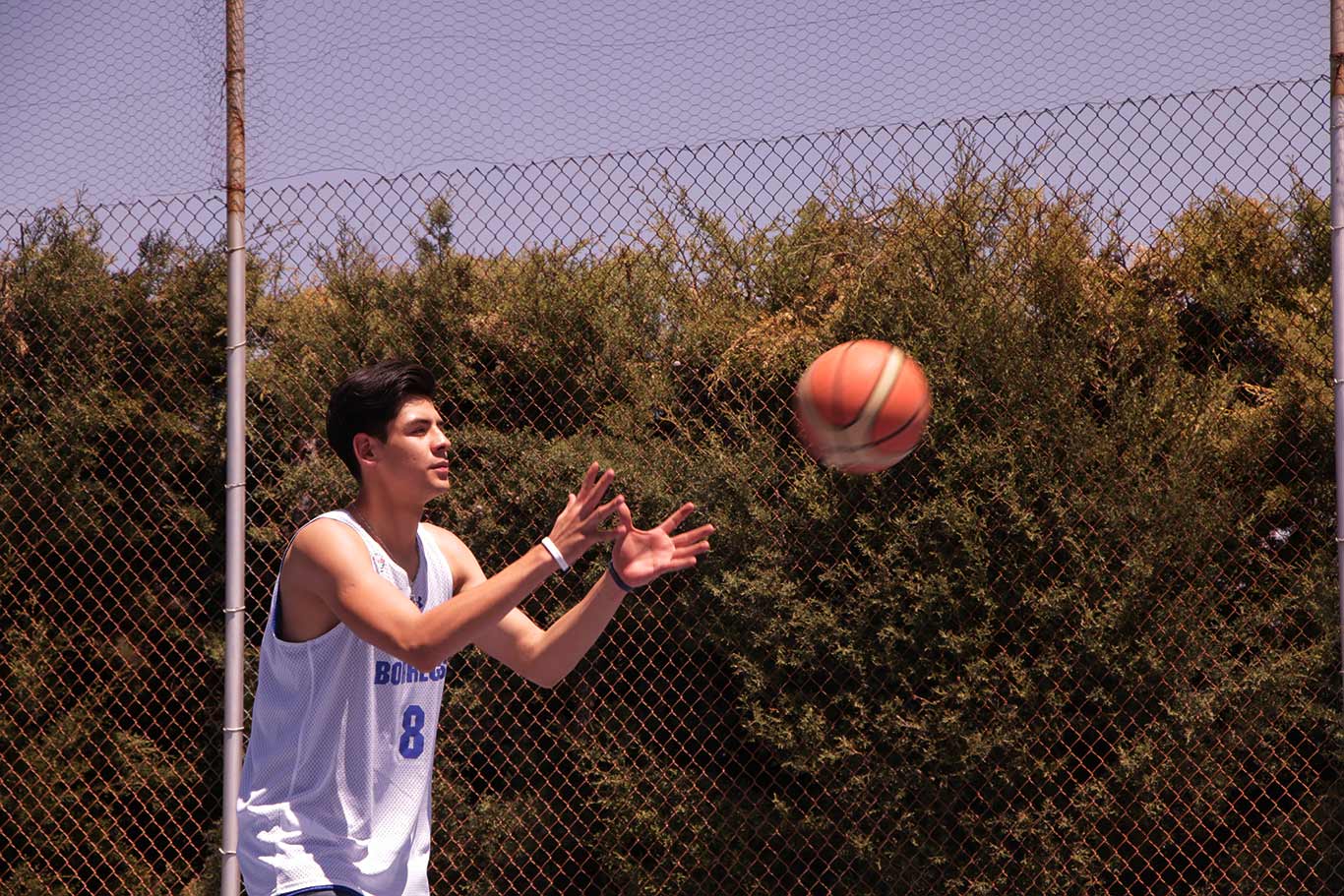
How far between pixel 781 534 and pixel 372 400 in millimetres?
2095

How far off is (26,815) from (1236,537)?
14.0 feet

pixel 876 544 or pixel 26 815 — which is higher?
pixel 876 544

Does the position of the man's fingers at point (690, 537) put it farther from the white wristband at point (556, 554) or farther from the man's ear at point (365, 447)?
the man's ear at point (365, 447)

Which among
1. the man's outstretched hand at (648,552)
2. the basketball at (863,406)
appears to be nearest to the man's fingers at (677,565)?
the man's outstretched hand at (648,552)

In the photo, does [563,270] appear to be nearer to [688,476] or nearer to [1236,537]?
[688,476]

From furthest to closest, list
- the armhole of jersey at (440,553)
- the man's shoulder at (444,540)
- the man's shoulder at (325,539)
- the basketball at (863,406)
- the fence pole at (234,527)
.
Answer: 1. the fence pole at (234,527)
2. the basketball at (863,406)
3. the man's shoulder at (444,540)
4. the armhole of jersey at (440,553)
5. the man's shoulder at (325,539)

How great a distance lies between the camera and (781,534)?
14.8ft

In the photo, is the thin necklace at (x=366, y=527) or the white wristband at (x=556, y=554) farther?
the thin necklace at (x=366, y=527)

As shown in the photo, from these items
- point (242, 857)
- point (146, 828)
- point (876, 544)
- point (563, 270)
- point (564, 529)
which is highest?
point (563, 270)

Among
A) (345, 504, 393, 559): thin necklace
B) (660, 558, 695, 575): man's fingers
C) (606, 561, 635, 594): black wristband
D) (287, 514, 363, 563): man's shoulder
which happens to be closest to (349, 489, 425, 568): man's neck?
(345, 504, 393, 559): thin necklace

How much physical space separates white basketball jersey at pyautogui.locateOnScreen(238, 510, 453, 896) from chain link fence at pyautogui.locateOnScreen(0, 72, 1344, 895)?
204 cm

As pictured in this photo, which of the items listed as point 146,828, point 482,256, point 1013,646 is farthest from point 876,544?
point 146,828

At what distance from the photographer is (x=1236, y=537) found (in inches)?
164

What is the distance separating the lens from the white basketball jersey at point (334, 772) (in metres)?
2.45
